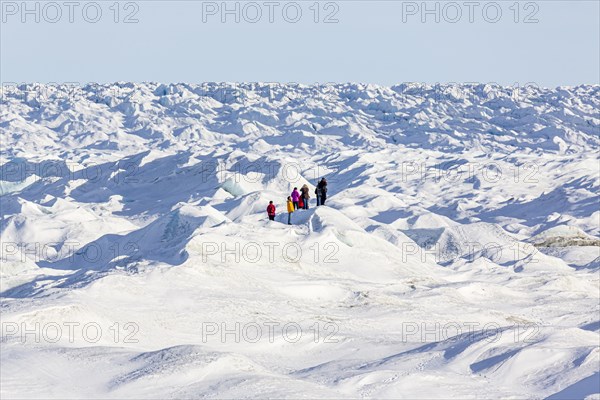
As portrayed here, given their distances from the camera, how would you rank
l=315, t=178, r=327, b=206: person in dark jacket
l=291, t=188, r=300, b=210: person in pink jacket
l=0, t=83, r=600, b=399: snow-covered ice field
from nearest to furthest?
l=0, t=83, r=600, b=399: snow-covered ice field, l=291, t=188, r=300, b=210: person in pink jacket, l=315, t=178, r=327, b=206: person in dark jacket

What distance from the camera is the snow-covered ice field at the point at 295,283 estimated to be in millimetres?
10156

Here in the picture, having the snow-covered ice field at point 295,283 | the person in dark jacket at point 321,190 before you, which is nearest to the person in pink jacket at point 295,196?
the snow-covered ice field at point 295,283

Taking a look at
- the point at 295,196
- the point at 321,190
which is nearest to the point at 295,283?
the point at 295,196

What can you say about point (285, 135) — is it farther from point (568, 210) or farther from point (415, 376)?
point (415, 376)

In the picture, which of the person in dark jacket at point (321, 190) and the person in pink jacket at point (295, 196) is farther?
the person in dark jacket at point (321, 190)

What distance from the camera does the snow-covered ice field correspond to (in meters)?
10.2

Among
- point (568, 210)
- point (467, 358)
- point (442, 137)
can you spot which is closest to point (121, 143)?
point (442, 137)

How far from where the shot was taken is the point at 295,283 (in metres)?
16.9

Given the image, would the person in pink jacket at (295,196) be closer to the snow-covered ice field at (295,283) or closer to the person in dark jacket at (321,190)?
the snow-covered ice field at (295,283)

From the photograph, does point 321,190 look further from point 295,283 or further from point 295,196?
point 295,283

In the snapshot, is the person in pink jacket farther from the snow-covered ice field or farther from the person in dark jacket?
the person in dark jacket

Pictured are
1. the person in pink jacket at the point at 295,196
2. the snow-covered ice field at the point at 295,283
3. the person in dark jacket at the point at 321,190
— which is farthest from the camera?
the person in dark jacket at the point at 321,190

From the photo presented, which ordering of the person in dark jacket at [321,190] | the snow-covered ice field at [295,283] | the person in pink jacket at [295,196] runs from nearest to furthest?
the snow-covered ice field at [295,283], the person in pink jacket at [295,196], the person in dark jacket at [321,190]

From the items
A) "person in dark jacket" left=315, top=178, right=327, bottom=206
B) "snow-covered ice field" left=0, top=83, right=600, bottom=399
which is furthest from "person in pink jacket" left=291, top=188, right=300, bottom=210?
"person in dark jacket" left=315, top=178, right=327, bottom=206
